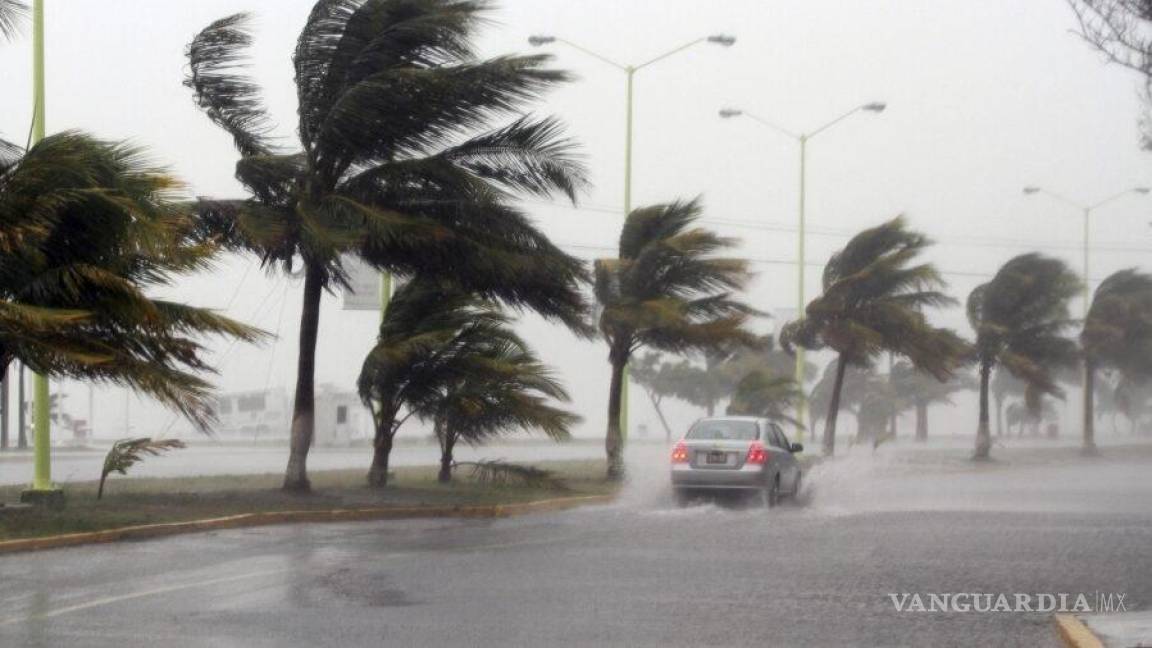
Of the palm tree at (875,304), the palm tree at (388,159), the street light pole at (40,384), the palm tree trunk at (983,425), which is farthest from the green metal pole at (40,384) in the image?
the palm tree trunk at (983,425)

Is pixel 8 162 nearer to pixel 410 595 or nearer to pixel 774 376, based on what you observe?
pixel 410 595

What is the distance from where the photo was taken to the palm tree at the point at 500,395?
80.7 feet

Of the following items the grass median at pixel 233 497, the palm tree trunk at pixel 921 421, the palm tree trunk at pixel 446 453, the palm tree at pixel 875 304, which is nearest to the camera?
the grass median at pixel 233 497

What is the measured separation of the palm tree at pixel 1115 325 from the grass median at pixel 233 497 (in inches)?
1259

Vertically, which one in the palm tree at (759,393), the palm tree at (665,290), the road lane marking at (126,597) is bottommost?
the road lane marking at (126,597)

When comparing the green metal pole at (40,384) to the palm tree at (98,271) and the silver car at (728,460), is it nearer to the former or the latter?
the palm tree at (98,271)

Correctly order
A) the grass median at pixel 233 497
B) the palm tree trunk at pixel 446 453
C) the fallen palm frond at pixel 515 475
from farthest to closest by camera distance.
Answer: the palm tree trunk at pixel 446 453 < the fallen palm frond at pixel 515 475 < the grass median at pixel 233 497

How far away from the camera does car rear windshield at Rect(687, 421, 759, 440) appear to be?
2400 cm

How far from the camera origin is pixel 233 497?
878 inches

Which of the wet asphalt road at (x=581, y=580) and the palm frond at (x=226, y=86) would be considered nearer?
the wet asphalt road at (x=581, y=580)

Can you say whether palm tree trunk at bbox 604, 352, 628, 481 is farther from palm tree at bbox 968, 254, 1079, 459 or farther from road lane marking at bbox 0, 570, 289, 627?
palm tree at bbox 968, 254, 1079, 459

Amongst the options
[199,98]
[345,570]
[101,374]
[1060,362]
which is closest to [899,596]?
[345,570]

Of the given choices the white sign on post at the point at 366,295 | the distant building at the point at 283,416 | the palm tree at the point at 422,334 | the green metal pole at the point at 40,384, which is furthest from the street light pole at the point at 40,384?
the distant building at the point at 283,416

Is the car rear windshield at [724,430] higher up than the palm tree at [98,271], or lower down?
lower down
